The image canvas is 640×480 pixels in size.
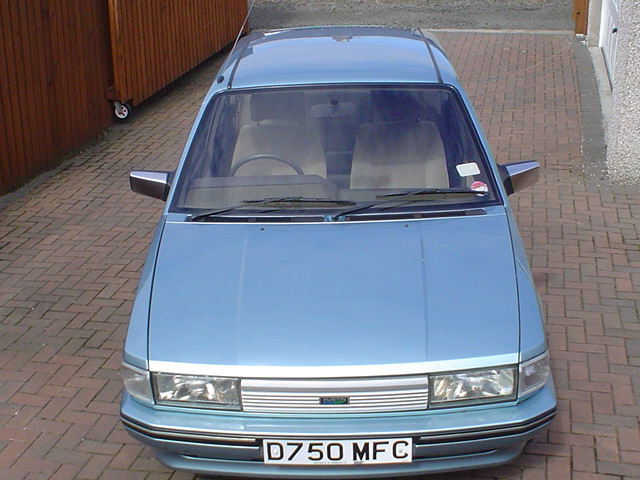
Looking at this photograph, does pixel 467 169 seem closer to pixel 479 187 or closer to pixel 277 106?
pixel 479 187

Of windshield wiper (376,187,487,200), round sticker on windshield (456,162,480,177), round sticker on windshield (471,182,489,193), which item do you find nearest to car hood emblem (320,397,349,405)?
windshield wiper (376,187,487,200)

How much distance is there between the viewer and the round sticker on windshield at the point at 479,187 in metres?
4.47

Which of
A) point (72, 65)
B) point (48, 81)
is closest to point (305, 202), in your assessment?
point (48, 81)

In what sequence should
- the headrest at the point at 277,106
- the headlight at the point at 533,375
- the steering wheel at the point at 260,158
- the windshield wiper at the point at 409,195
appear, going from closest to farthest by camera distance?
the headlight at the point at 533,375
the windshield wiper at the point at 409,195
the steering wheel at the point at 260,158
the headrest at the point at 277,106

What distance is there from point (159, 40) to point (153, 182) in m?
7.15

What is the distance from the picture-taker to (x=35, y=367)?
5234 mm

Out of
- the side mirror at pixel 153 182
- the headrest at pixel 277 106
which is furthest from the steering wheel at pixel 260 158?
the side mirror at pixel 153 182

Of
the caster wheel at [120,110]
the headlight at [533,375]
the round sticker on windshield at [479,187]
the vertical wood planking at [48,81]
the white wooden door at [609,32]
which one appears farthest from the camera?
the white wooden door at [609,32]

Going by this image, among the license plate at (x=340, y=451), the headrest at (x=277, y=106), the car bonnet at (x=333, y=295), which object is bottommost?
the license plate at (x=340, y=451)

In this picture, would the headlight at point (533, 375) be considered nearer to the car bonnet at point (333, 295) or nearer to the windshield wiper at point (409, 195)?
the car bonnet at point (333, 295)

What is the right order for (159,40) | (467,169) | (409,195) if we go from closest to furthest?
(409,195), (467,169), (159,40)

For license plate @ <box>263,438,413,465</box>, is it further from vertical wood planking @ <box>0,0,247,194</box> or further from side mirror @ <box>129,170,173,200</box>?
vertical wood planking @ <box>0,0,247,194</box>

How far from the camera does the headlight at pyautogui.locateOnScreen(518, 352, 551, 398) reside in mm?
3547

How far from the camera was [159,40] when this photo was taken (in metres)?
11.6
